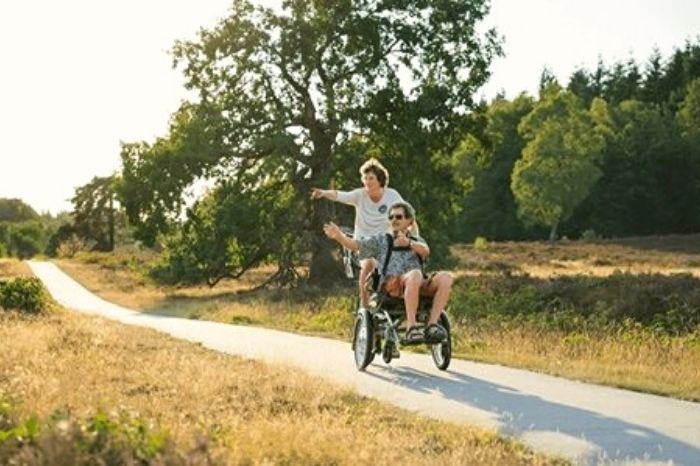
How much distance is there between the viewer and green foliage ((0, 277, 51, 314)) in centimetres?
2039

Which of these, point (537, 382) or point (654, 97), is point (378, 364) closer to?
point (537, 382)

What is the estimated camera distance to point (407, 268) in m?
10.5

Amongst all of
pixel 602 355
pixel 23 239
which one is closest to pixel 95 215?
pixel 23 239

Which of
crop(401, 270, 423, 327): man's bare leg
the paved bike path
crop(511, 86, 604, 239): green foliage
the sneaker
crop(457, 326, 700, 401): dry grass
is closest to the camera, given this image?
the paved bike path

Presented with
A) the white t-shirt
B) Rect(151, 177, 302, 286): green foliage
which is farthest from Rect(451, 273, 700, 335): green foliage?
Rect(151, 177, 302, 286): green foliage

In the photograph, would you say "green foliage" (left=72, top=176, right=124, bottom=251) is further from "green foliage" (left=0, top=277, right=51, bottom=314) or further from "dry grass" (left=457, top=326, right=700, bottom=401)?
"dry grass" (left=457, top=326, right=700, bottom=401)

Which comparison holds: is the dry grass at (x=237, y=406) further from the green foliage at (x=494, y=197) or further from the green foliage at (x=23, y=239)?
the green foliage at (x=23, y=239)

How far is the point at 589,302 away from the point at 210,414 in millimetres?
13995

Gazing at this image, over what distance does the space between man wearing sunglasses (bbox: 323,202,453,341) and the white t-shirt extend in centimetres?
35

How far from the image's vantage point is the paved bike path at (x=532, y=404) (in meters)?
6.50

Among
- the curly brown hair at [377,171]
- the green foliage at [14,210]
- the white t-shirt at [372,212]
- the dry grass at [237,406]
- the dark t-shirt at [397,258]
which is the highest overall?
the green foliage at [14,210]

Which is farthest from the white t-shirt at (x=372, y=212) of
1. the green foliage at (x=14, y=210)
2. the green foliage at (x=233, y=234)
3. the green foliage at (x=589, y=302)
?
the green foliage at (x=14, y=210)

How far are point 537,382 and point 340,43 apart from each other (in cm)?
2156

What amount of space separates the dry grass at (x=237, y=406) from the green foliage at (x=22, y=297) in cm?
817
